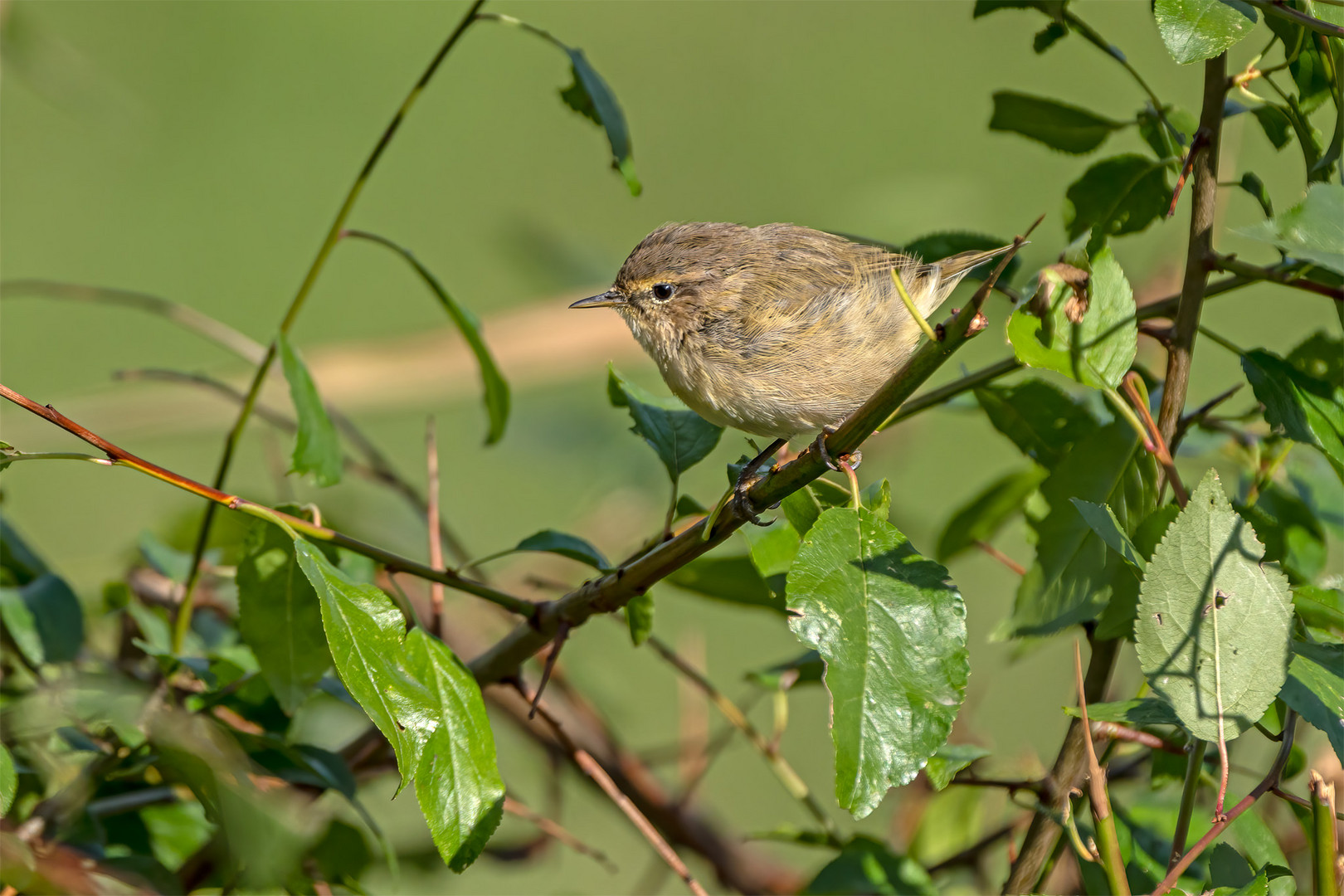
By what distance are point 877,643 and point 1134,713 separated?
0.25m

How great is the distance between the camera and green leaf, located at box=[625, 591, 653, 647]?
1.22 metres

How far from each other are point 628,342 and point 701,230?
2.56 ft

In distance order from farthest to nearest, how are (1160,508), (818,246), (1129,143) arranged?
(1129,143), (818,246), (1160,508)

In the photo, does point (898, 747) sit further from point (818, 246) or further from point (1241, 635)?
point (818, 246)

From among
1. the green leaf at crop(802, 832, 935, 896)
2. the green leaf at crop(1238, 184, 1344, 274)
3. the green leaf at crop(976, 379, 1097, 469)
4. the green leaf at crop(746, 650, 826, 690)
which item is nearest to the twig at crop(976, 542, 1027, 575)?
the green leaf at crop(976, 379, 1097, 469)

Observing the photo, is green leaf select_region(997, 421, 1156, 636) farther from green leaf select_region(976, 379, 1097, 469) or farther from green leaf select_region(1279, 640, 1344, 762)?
green leaf select_region(1279, 640, 1344, 762)

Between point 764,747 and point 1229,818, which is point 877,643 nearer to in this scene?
point 1229,818

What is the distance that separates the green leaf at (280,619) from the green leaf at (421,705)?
0.21m

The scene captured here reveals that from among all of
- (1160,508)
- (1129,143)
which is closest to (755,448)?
(1160,508)

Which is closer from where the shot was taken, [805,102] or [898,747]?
[898,747]

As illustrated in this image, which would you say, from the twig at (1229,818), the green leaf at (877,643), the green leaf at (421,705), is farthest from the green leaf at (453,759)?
the twig at (1229,818)

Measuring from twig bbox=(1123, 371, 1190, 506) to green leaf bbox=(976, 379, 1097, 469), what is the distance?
0.18m

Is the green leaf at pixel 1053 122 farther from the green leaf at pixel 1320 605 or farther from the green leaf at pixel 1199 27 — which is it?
the green leaf at pixel 1320 605

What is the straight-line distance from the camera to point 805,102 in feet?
22.5
